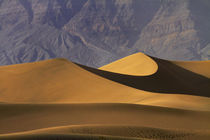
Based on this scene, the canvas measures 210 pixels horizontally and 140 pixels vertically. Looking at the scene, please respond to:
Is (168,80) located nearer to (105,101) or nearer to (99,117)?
(105,101)

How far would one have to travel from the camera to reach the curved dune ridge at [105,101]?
322 inches

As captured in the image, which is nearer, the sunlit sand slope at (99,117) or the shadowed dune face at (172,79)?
the sunlit sand slope at (99,117)

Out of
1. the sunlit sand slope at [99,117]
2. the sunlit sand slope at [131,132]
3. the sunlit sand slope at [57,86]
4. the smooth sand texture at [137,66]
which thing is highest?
the sunlit sand slope at [131,132]

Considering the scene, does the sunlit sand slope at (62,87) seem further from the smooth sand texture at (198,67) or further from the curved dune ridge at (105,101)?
the smooth sand texture at (198,67)

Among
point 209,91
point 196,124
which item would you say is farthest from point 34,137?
point 209,91

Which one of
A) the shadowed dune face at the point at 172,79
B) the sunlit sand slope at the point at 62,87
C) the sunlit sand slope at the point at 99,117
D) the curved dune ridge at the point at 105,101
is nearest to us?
the curved dune ridge at the point at 105,101

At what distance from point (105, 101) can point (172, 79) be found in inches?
443

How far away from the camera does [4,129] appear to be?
9.40 metres

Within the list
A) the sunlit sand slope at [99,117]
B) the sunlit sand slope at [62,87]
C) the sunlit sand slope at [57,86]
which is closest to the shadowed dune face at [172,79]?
the sunlit sand slope at [62,87]

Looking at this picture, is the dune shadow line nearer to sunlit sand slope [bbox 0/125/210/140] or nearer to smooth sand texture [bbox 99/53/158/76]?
smooth sand texture [bbox 99/53/158/76]

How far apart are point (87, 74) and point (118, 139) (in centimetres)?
1722

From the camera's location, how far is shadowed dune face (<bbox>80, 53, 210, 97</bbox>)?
78.6 ft

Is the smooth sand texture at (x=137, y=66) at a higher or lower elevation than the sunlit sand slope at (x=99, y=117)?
lower

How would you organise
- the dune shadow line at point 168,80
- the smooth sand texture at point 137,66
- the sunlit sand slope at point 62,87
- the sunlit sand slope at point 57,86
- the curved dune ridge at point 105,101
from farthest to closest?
1. the smooth sand texture at point 137,66
2. the dune shadow line at point 168,80
3. the sunlit sand slope at point 57,86
4. the sunlit sand slope at point 62,87
5. the curved dune ridge at point 105,101
